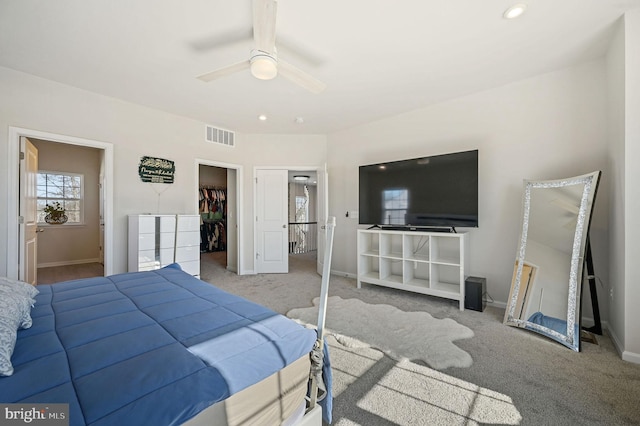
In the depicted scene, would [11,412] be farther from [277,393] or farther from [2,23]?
[2,23]

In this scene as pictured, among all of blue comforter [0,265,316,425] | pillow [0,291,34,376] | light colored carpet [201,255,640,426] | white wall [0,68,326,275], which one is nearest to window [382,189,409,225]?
light colored carpet [201,255,640,426]

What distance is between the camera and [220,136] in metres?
4.71

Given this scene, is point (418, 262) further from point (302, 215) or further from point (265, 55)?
point (302, 215)

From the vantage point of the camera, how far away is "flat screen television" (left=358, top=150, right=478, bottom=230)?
10.5 feet

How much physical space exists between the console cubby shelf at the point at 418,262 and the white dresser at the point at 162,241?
249 centimetres

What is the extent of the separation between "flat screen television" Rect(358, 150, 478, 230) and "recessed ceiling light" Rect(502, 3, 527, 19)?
1384mm

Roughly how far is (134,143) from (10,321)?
11.1 ft

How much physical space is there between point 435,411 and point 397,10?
2.69 m

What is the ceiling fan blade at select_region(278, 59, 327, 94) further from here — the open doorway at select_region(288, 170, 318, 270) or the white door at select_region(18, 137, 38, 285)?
the open doorway at select_region(288, 170, 318, 270)

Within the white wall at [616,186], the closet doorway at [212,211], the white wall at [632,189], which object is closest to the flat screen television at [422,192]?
the white wall at [616,186]

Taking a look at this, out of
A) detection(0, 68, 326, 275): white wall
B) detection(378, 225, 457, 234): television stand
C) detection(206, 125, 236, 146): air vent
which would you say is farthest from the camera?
detection(206, 125, 236, 146): air vent

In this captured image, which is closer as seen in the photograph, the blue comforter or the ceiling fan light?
the blue comforter

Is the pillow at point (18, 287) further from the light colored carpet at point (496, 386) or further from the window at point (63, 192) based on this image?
the window at point (63, 192)

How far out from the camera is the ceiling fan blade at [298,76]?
6.86 ft
